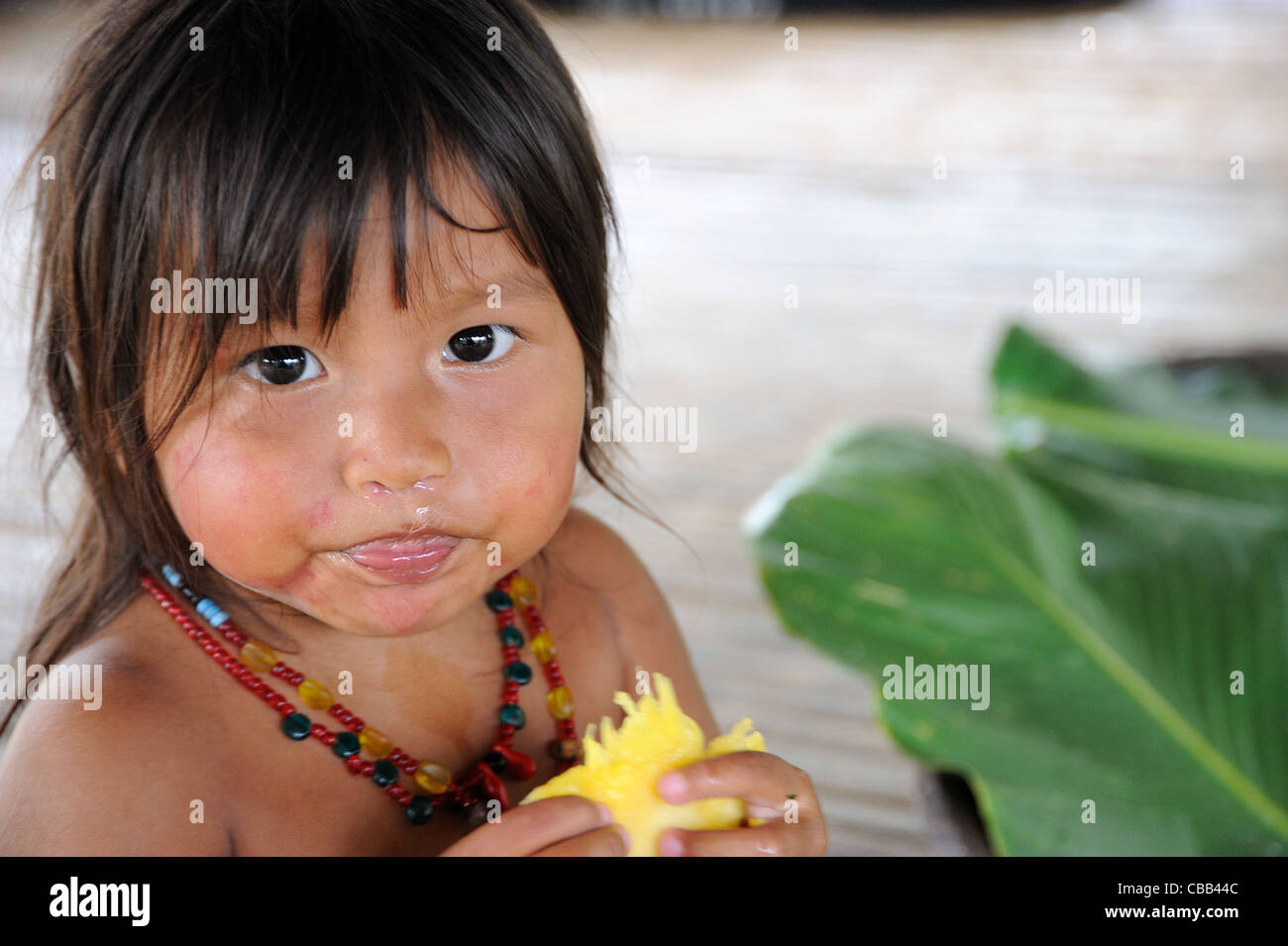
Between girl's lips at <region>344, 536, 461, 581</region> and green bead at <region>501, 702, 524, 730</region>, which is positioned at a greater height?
girl's lips at <region>344, 536, 461, 581</region>

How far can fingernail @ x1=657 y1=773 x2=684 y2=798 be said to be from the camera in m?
0.54

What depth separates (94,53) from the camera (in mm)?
587

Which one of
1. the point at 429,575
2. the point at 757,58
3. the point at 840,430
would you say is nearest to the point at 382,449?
the point at 429,575

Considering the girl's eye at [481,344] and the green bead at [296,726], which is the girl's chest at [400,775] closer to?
the green bead at [296,726]

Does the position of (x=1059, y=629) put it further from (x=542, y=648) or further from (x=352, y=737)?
(x=352, y=737)

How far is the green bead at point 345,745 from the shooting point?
0.63 metres

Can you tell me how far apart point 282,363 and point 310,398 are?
0.02m

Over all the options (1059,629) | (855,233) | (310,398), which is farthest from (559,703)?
(855,233)

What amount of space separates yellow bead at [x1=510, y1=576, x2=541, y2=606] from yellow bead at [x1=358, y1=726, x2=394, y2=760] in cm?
10

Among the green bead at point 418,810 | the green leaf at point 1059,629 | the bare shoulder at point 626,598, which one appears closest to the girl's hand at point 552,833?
the green bead at point 418,810

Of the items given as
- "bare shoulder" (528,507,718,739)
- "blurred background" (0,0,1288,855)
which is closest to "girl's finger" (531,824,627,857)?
"bare shoulder" (528,507,718,739)

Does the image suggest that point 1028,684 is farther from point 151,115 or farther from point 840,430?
point 151,115

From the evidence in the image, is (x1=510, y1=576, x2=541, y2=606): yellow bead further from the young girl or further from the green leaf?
→ the green leaf

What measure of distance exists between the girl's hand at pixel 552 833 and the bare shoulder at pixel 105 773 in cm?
13
